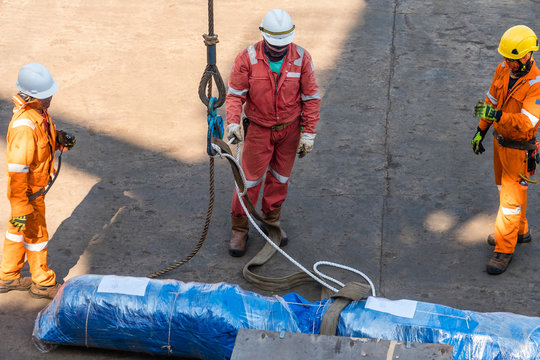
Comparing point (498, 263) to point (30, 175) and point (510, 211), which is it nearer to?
point (510, 211)

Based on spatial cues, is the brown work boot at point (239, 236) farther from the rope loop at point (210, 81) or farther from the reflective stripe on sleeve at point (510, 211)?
the reflective stripe on sleeve at point (510, 211)

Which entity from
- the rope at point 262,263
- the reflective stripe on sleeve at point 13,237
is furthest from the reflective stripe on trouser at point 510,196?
the reflective stripe on sleeve at point 13,237

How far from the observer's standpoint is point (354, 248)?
5871mm

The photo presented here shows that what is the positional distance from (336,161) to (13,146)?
3.30m

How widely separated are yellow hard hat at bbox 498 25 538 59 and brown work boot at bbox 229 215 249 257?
94.5 inches

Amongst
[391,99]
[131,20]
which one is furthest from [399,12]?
[131,20]

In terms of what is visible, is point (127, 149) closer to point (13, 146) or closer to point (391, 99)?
point (13, 146)

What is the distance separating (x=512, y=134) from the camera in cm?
527

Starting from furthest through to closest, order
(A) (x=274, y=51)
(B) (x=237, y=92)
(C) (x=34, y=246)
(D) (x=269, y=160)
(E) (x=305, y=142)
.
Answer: (D) (x=269, y=160)
(E) (x=305, y=142)
(B) (x=237, y=92)
(A) (x=274, y=51)
(C) (x=34, y=246)

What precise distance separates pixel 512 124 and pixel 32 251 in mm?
3591

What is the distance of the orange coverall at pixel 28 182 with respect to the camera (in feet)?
15.8

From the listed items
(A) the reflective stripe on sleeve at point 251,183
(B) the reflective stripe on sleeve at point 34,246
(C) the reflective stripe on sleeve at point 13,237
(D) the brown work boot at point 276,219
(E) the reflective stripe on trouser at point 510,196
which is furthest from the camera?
(D) the brown work boot at point 276,219

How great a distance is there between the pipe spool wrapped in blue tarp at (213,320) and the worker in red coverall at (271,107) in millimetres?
1332

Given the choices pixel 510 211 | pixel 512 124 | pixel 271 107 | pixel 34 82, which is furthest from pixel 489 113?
pixel 34 82
